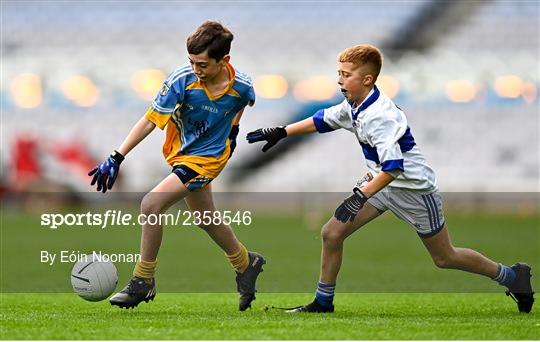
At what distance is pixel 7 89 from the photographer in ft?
89.4

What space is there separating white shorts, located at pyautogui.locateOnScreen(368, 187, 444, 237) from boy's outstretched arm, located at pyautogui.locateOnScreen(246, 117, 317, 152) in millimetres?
593

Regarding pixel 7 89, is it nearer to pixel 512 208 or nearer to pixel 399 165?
pixel 512 208

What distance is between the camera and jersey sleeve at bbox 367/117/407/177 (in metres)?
5.71

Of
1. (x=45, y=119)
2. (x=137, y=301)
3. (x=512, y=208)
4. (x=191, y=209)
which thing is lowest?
(x=512, y=208)

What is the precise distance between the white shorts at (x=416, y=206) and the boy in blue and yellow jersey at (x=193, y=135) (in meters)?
0.97

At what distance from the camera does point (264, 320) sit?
5.79m

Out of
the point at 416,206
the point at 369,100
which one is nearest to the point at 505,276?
the point at 416,206

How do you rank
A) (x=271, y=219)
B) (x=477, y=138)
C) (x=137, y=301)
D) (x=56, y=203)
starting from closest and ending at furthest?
(x=137, y=301) → (x=271, y=219) → (x=56, y=203) → (x=477, y=138)

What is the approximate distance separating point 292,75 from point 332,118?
2050 centimetres

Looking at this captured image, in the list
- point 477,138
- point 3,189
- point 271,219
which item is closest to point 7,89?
point 3,189

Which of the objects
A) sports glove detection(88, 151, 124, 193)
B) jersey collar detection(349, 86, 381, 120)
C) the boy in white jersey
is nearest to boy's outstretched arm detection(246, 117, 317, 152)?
the boy in white jersey

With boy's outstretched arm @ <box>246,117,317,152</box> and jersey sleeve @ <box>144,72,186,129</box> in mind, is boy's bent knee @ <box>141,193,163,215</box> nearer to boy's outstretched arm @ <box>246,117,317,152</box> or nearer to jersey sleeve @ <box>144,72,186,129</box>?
jersey sleeve @ <box>144,72,186,129</box>

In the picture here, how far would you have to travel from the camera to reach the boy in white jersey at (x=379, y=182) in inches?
228

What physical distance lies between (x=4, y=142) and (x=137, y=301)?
21.3 metres
